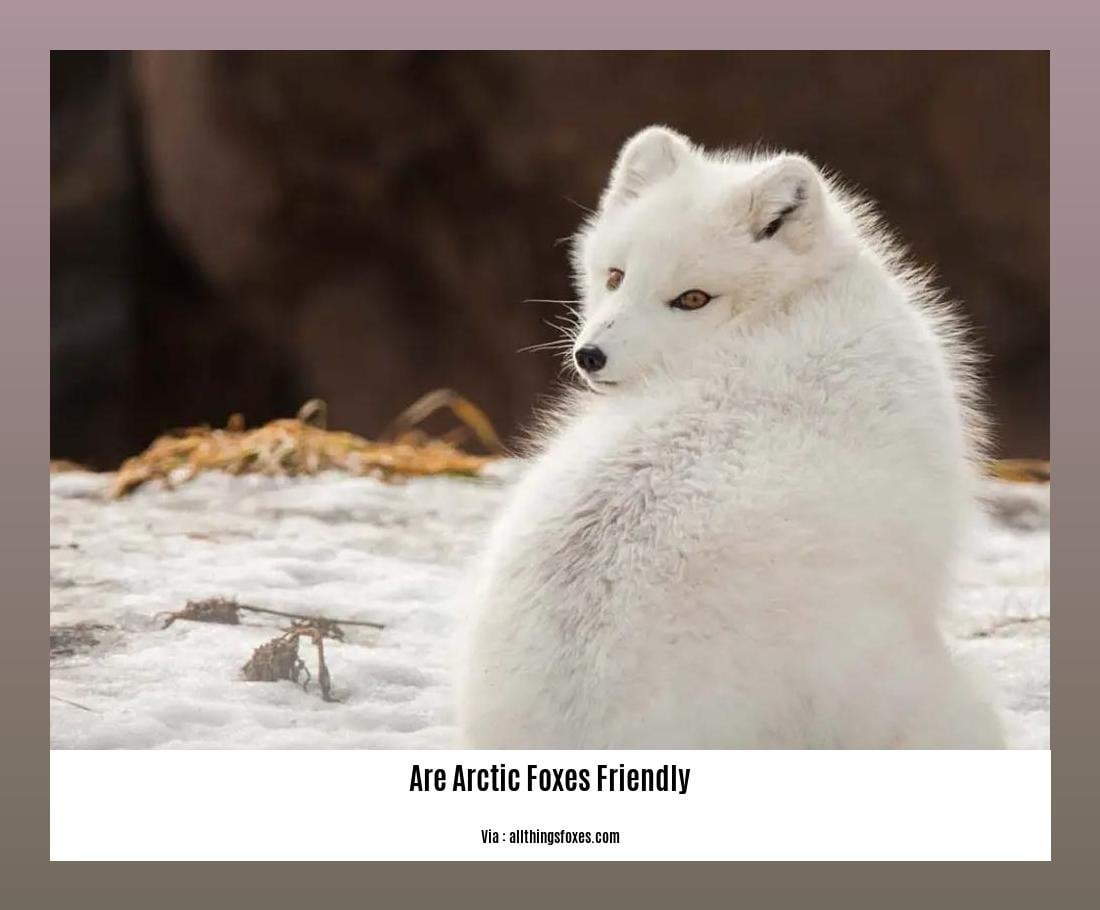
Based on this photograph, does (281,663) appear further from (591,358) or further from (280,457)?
(280,457)

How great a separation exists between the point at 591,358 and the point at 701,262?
0.32m

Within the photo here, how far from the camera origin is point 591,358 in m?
3.08

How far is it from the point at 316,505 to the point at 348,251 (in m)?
3.82

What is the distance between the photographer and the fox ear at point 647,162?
3.49 meters

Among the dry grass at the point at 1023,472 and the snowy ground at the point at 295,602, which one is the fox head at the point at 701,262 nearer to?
the snowy ground at the point at 295,602

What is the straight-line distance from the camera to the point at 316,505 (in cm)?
500

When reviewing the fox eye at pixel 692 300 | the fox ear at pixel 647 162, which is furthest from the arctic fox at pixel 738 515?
the fox ear at pixel 647 162

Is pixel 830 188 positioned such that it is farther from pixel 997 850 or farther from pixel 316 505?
pixel 316 505

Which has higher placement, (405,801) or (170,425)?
(170,425)

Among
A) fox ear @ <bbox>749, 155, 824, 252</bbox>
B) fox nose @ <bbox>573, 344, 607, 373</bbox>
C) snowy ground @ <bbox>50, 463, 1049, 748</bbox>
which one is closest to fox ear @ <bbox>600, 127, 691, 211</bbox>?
fox ear @ <bbox>749, 155, 824, 252</bbox>

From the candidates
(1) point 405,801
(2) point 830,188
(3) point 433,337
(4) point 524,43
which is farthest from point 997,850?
(3) point 433,337

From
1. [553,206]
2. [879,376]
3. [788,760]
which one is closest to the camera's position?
[788,760]

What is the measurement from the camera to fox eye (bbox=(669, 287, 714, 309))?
10.3ft

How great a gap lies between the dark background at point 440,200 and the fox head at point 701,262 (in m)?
3.57
